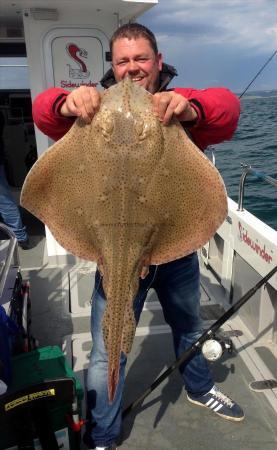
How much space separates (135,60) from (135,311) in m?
1.45

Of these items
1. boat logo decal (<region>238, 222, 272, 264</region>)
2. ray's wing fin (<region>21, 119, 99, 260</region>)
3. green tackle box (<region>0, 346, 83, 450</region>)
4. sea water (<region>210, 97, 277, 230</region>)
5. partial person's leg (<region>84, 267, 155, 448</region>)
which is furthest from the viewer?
sea water (<region>210, 97, 277, 230</region>)

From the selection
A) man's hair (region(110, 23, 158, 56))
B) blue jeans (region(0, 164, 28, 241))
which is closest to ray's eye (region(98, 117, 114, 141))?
man's hair (region(110, 23, 158, 56))

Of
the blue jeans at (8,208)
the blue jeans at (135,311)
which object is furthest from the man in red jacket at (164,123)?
the blue jeans at (8,208)

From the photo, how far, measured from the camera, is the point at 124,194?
1.81 m

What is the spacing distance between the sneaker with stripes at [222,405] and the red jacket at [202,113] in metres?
1.97

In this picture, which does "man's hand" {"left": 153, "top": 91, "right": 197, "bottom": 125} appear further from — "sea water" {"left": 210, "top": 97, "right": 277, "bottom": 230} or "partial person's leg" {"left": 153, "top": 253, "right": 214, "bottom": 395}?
"sea water" {"left": 210, "top": 97, "right": 277, "bottom": 230}

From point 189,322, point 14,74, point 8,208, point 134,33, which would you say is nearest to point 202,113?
point 134,33

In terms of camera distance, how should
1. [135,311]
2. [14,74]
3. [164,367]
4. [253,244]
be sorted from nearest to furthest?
[135,311], [164,367], [253,244], [14,74]

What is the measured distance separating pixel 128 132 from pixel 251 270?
9.91 feet

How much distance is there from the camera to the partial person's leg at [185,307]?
8.71 ft

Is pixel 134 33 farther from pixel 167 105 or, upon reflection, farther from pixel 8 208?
pixel 8 208

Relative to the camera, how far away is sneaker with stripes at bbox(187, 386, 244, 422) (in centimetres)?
310

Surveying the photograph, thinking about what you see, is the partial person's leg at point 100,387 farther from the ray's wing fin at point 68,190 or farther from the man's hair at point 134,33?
the man's hair at point 134,33

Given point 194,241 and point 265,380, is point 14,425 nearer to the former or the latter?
point 194,241
